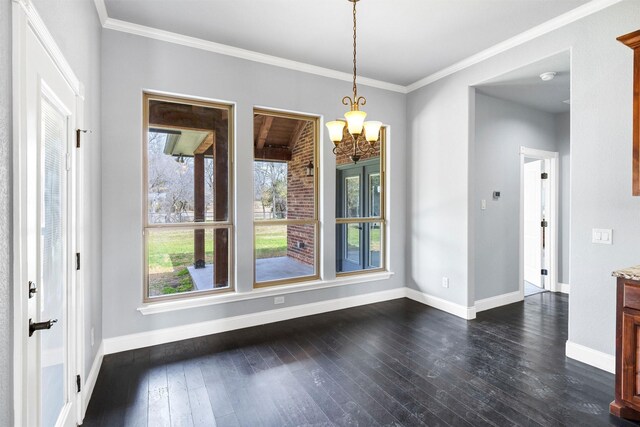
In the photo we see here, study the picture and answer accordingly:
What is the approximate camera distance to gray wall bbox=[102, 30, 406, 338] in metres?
3.06

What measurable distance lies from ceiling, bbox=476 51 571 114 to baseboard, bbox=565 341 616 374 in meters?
2.67

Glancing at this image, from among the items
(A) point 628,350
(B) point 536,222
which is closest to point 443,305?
(A) point 628,350

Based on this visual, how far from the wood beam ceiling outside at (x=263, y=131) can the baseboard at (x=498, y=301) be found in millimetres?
3374

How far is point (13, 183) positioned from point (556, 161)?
20.5 feet

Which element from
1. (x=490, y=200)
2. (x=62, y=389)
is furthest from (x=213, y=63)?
(x=490, y=200)

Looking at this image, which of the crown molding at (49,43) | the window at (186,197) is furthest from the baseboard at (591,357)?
the crown molding at (49,43)

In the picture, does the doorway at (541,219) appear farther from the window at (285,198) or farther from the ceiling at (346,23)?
the window at (285,198)

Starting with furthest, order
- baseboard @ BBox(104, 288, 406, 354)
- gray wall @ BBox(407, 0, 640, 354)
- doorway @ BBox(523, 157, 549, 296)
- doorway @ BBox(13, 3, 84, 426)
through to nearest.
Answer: doorway @ BBox(523, 157, 549, 296), baseboard @ BBox(104, 288, 406, 354), gray wall @ BBox(407, 0, 640, 354), doorway @ BBox(13, 3, 84, 426)

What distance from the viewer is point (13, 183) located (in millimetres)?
1156

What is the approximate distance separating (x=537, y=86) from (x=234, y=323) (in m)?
4.51

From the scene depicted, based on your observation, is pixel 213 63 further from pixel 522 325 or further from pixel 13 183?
pixel 522 325

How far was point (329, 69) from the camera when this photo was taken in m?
4.13

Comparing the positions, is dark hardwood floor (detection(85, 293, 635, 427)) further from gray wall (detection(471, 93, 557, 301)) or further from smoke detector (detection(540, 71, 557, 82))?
smoke detector (detection(540, 71, 557, 82))

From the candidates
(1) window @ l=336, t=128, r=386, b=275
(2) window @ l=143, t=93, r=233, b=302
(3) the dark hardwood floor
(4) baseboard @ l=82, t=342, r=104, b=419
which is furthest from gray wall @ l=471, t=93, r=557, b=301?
(4) baseboard @ l=82, t=342, r=104, b=419
